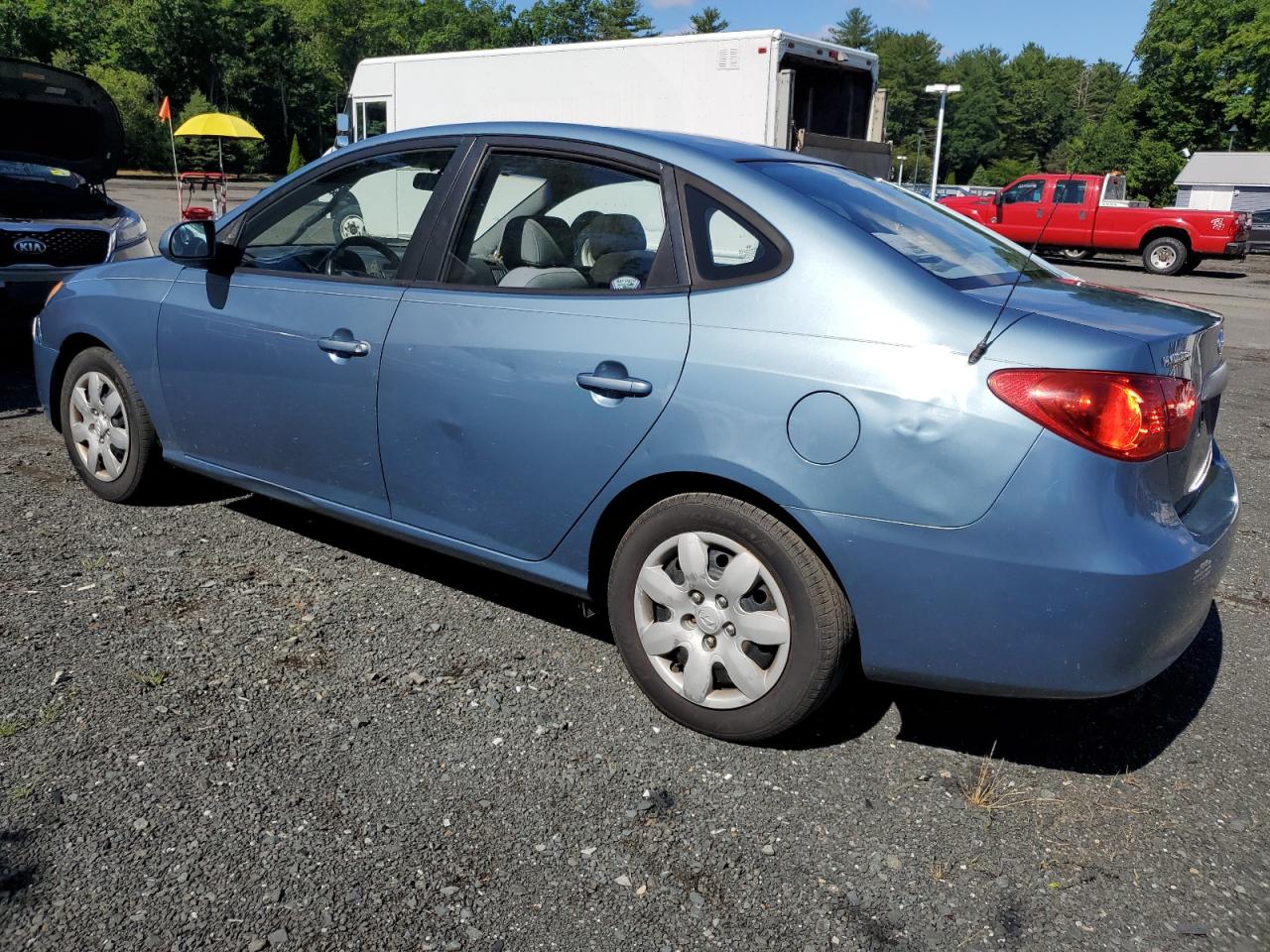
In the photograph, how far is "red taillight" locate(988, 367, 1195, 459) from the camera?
2482 mm

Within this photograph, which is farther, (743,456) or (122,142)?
(122,142)

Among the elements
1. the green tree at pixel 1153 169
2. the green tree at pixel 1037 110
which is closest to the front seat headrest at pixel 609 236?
the green tree at pixel 1153 169

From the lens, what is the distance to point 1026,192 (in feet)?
76.4

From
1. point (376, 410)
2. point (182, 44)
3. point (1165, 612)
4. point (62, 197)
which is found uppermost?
point (182, 44)

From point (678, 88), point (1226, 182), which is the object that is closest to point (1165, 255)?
point (678, 88)

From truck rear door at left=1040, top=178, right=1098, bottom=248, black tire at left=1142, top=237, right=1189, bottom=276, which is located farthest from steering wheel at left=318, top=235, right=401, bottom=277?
black tire at left=1142, top=237, right=1189, bottom=276

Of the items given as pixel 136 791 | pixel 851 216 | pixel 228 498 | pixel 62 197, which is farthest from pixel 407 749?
pixel 62 197

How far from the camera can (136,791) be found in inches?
107

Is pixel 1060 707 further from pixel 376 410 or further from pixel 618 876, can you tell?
pixel 376 410

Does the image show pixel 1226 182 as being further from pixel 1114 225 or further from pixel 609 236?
pixel 609 236

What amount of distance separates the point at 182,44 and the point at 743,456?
215 ft

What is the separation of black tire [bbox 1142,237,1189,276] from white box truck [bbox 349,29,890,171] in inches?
413

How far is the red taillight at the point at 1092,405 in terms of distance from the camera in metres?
2.48

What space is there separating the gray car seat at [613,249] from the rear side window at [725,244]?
17 cm
